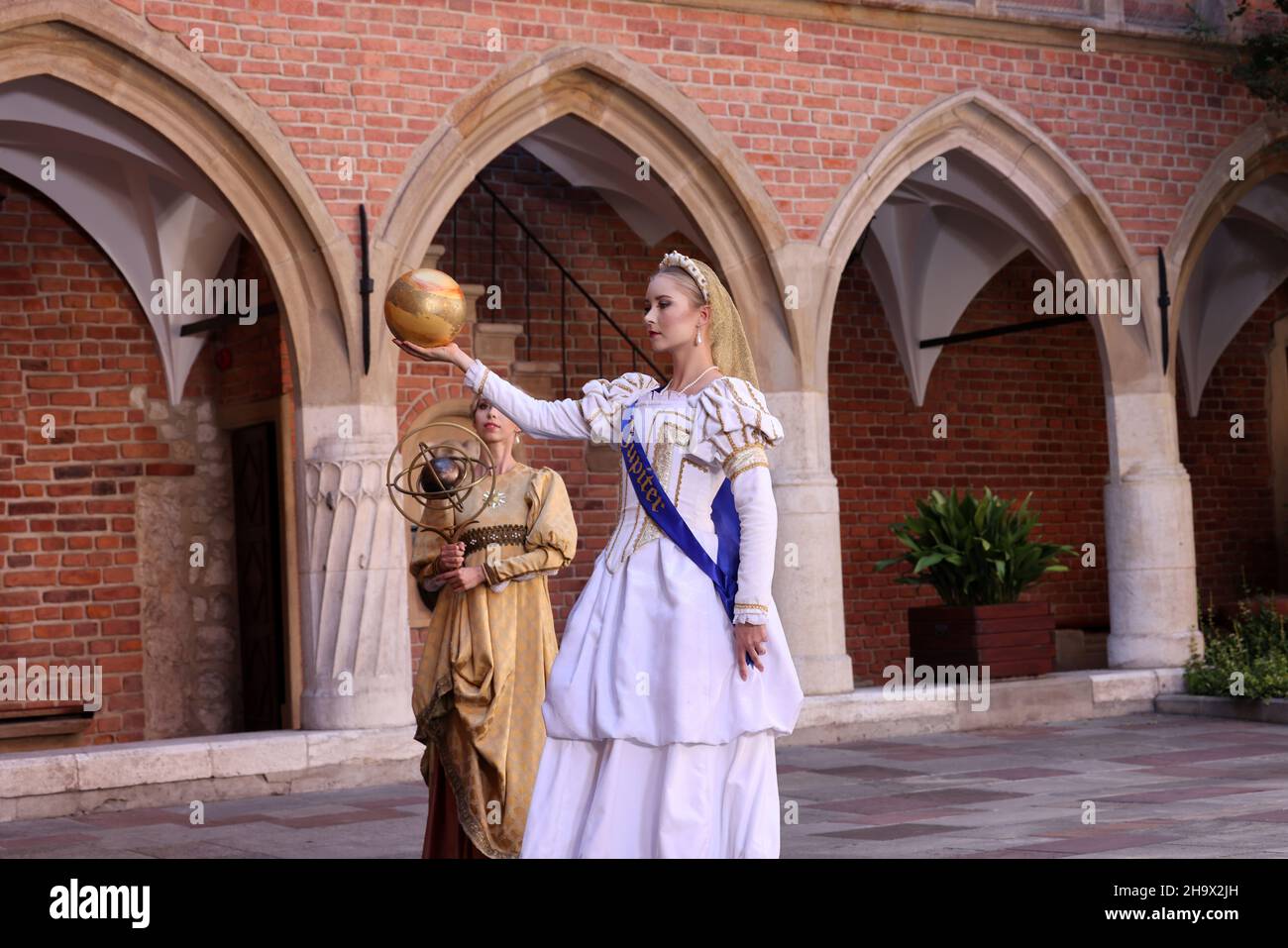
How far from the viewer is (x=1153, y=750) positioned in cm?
896

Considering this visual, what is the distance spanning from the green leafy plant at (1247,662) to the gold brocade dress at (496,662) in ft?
19.6

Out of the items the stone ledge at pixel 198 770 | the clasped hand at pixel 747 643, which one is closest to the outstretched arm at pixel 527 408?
the clasped hand at pixel 747 643

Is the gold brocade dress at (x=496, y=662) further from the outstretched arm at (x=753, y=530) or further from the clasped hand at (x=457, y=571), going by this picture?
the outstretched arm at (x=753, y=530)

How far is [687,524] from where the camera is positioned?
4.36 meters

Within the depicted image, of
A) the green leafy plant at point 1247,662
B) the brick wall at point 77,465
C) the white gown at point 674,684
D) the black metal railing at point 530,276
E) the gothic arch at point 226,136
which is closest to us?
the white gown at point 674,684

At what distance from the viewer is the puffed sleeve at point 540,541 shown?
18.2 ft

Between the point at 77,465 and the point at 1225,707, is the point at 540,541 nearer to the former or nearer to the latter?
the point at 1225,707

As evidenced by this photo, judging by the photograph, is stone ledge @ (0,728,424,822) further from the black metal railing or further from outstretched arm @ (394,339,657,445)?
outstretched arm @ (394,339,657,445)

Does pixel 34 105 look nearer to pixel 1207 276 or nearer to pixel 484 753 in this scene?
pixel 484 753

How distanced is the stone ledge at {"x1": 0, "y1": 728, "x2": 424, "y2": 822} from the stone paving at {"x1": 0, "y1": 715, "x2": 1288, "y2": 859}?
13cm

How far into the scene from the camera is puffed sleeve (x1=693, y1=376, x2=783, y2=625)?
4.23 m
